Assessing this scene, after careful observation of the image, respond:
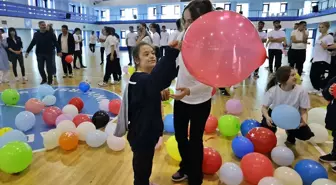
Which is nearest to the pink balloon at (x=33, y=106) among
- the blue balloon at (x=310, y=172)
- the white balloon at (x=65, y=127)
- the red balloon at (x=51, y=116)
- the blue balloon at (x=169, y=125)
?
the red balloon at (x=51, y=116)

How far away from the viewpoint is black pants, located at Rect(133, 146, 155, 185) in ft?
5.16

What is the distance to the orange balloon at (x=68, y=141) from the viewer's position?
2625mm

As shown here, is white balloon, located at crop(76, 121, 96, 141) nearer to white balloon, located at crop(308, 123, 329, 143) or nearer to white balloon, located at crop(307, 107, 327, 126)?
white balloon, located at crop(308, 123, 329, 143)

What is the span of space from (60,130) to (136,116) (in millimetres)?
1647

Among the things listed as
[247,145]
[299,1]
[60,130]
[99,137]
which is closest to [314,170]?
[247,145]

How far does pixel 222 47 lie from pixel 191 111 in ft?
1.78

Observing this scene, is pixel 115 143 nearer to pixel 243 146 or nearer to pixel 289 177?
pixel 243 146

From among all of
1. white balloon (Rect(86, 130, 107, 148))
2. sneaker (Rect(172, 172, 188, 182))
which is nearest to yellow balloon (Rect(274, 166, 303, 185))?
sneaker (Rect(172, 172, 188, 182))

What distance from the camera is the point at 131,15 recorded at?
2569 centimetres

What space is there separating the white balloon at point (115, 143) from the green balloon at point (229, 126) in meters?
1.25

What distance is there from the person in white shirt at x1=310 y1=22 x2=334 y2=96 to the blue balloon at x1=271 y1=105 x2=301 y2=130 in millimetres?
3113

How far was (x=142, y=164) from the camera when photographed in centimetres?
159

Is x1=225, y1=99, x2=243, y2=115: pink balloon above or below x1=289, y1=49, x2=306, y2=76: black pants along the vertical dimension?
below

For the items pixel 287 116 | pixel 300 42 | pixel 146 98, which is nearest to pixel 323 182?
pixel 287 116
